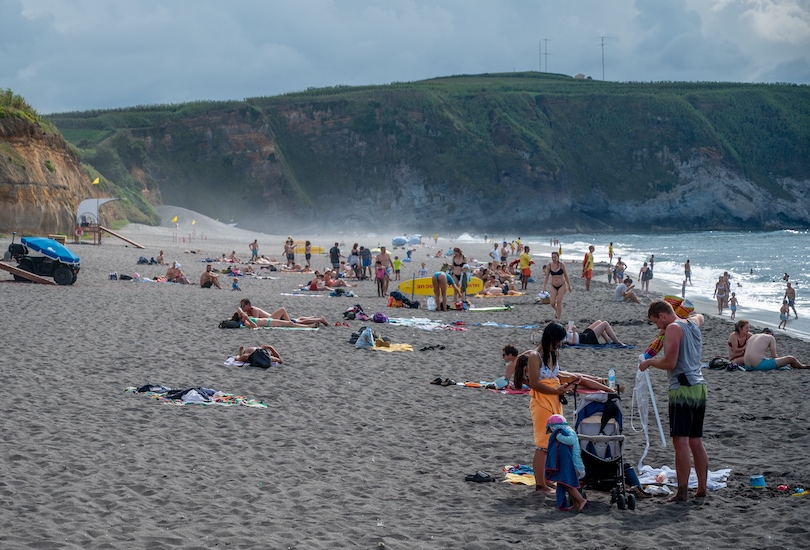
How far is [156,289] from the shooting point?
19781 mm

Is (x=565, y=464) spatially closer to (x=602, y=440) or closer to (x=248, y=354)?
(x=602, y=440)

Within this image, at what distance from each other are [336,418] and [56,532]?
12.7 ft

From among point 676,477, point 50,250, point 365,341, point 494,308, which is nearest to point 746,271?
point 494,308

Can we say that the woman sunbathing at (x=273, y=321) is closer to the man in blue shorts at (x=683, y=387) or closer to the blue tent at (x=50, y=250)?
the blue tent at (x=50, y=250)

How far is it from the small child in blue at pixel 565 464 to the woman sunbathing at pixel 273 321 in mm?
8639

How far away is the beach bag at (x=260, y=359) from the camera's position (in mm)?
10836

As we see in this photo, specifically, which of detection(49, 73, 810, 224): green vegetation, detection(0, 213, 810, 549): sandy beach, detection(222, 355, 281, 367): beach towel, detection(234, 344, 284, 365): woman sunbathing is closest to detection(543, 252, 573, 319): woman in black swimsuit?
detection(0, 213, 810, 549): sandy beach

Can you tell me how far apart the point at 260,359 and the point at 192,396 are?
206cm

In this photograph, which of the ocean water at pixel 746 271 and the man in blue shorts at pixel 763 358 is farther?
the ocean water at pixel 746 271

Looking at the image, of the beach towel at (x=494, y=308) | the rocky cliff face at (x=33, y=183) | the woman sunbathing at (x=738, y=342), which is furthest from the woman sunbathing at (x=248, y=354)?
the rocky cliff face at (x=33, y=183)

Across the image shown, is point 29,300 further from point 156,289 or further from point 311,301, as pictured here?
point 311,301

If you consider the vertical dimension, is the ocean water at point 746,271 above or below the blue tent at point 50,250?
below

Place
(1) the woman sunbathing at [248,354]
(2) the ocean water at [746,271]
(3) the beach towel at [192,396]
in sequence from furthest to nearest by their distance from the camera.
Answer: (2) the ocean water at [746,271] → (1) the woman sunbathing at [248,354] → (3) the beach towel at [192,396]

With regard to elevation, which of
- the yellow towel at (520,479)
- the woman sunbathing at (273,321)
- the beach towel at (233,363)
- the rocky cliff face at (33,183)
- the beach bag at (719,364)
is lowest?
the yellow towel at (520,479)
